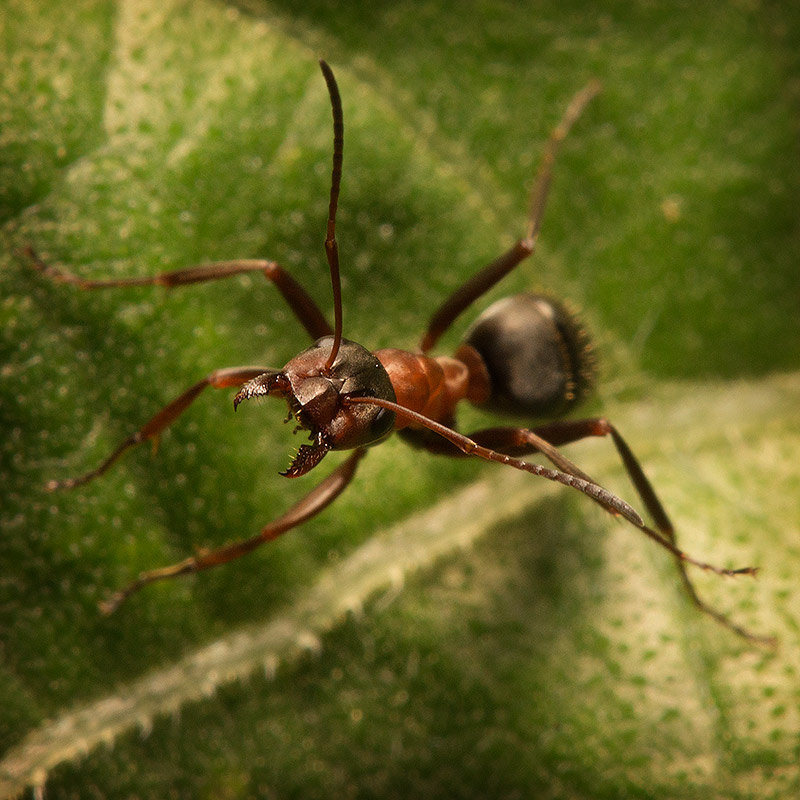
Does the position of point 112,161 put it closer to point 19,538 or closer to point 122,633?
point 19,538

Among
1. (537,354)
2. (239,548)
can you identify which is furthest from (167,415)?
(537,354)

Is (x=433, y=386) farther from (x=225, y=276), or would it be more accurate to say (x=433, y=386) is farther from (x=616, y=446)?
(x=225, y=276)

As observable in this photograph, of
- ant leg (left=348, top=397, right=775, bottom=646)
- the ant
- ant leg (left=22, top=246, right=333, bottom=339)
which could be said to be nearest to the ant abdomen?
the ant

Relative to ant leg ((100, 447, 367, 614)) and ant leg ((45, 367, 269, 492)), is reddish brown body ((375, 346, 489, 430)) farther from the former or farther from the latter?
ant leg ((45, 367, 269, 492))

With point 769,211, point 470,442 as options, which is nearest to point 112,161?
point 470,442

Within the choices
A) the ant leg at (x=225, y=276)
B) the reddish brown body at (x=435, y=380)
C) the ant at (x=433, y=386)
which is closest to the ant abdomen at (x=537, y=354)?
the ant at (x=433, y=386)

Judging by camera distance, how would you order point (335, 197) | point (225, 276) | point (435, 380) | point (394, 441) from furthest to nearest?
point (394, 441) → point (435, 380) → point (225, 276) → point (335, 197)
